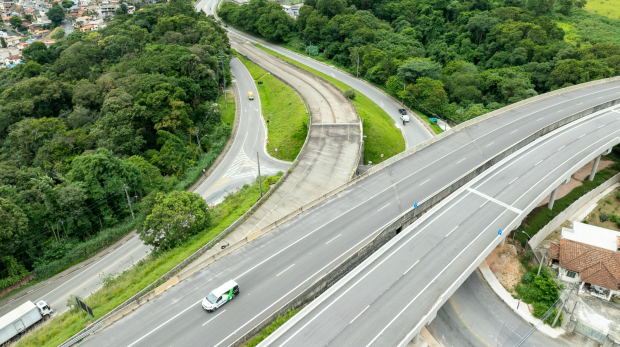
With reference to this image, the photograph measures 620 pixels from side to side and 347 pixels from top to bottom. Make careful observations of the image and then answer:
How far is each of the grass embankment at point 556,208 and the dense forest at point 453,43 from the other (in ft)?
65.3

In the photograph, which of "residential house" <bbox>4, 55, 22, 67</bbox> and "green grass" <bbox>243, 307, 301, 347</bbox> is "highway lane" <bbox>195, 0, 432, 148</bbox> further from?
"residential house" <bbox>4, 55, 22, 67</bbox>

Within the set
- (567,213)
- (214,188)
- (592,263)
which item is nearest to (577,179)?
(567,213)

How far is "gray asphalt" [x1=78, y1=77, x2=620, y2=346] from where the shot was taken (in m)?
29.2

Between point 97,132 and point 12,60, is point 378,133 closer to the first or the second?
point 97,132

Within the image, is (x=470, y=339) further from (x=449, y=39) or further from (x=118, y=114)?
(x=449, y=39)

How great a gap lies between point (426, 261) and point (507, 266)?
42.7 ft

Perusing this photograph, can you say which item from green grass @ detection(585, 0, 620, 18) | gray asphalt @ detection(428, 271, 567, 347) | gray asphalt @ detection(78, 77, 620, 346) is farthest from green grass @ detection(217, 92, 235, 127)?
green grass @ detection(585, 0, 620, 18)

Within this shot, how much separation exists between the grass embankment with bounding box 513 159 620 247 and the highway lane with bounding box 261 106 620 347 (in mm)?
5751

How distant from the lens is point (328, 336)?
27734 mm

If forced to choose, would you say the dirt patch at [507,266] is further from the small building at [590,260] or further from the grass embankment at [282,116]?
the grass embankment at [282,116]

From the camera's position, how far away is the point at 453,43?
345ft

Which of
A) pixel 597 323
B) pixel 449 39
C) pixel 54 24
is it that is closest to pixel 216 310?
pixel 597 323

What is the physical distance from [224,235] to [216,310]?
36.5ft

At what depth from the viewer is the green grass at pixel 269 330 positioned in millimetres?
28047
